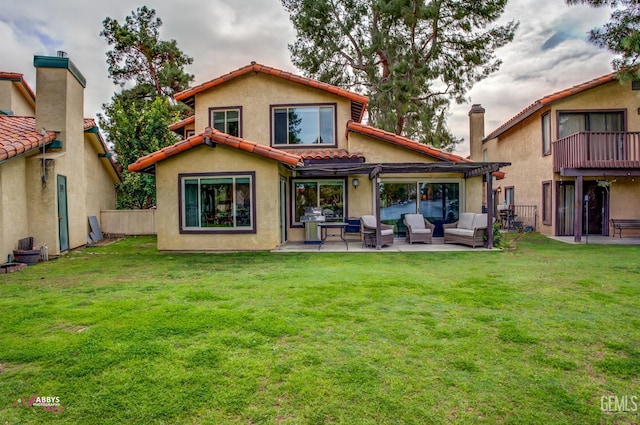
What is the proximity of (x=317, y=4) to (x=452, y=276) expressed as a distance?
19363mm

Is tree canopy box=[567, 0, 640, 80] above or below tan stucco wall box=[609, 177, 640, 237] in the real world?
above

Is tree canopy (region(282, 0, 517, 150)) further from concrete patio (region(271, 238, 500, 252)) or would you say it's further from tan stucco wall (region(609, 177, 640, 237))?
concrete patio (region(271, 238, 500, 252))

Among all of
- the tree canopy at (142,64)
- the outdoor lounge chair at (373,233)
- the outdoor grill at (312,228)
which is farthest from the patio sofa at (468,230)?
the tree canopy at (142,64)

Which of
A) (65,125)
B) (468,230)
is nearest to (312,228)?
(468,230)

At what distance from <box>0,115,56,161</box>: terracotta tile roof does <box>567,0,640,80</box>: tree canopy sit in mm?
18577

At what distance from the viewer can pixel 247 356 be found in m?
3.75

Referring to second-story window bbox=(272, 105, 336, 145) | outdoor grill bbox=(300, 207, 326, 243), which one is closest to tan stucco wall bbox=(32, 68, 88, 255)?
second-story window bbox=(272, 105, 336, 145)

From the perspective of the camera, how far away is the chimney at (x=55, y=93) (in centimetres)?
1063

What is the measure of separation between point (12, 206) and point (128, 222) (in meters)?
7.14

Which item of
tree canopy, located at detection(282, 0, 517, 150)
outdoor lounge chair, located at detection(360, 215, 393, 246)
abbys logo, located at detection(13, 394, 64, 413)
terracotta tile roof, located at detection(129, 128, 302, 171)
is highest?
tree canopy, located at detection(282, 0, 517, 150)

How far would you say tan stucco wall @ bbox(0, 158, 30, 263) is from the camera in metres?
9.15

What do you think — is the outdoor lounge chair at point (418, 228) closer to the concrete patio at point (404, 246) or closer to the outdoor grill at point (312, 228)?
the concrete patio at point (404, 246)

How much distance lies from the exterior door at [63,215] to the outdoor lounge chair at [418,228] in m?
11.1

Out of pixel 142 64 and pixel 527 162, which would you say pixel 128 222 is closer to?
pixel 142 64
